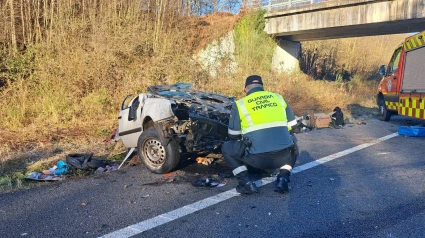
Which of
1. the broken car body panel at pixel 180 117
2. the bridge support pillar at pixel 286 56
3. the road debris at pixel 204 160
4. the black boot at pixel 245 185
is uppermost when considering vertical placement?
the bridge support pillar at pixel 286 56

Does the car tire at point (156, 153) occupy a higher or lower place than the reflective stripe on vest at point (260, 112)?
lower

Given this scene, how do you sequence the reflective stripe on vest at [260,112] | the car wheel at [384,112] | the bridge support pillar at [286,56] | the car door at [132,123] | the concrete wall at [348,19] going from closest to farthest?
the reflective stripe on vest at [260,112]
the car door at [132,123]
the car wheel at [384,112]
the concrete wall at [348,19]
the bridge support pillar at [286,56]

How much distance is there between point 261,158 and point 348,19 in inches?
572

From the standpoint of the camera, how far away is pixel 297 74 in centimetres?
1986

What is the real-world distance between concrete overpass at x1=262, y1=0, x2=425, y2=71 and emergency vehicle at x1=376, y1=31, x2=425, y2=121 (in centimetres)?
485

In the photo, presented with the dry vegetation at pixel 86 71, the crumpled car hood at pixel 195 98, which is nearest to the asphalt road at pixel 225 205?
the crumpled car hood at pixel 195 98

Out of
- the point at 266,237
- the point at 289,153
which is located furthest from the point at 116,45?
the point at 266,237

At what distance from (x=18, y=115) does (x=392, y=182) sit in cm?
880

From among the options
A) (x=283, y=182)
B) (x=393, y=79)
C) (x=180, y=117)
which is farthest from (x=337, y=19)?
(x=283, y=182)

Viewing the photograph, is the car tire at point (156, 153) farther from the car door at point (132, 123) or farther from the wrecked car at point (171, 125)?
the car door at point (132, 123)

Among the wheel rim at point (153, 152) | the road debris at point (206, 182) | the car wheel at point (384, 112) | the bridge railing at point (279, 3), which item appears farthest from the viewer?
the bridge railing at point (279, 3)

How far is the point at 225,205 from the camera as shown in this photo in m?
3.99

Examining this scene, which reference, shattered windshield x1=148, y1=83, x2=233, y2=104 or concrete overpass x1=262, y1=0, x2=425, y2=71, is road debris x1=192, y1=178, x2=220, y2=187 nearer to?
shattered windshield x1=148, y1=83, x2=233, y2=104

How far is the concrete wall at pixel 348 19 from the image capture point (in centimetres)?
1504
